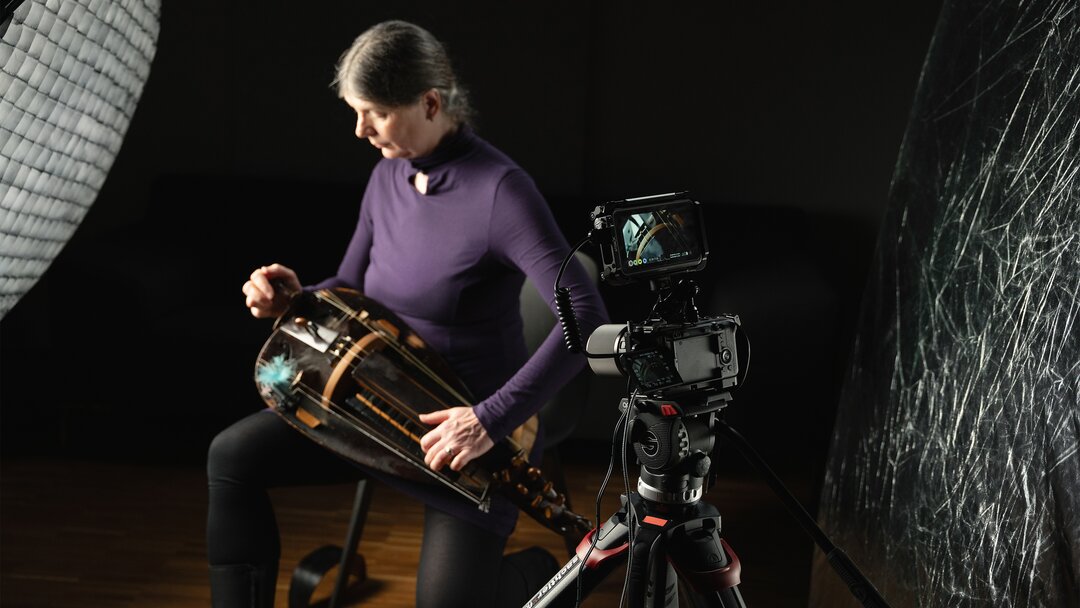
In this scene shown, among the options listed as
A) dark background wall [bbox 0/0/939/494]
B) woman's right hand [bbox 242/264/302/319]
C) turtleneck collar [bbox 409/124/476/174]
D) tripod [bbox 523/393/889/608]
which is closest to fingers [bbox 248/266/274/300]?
woman's right hand [bbox 242/264/302/319]

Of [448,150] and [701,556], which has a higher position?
[448,150]

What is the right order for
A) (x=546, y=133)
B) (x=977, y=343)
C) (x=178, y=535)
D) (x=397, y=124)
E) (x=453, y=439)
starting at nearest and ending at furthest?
(x=977, y=343) → (x=453, y=439) → (x=397, y=124) → (x=178, y=535) → (x=546, y=133)

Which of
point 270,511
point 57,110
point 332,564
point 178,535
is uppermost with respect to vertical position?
point 57,110

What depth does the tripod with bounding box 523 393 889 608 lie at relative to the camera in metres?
0.94

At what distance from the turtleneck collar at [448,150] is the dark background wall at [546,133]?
1388 millimetres

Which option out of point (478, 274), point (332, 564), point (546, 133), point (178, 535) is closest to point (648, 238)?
point (478, 274)

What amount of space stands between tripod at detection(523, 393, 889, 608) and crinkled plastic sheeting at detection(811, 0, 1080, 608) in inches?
8.8

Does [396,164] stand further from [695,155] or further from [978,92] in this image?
[695,155]

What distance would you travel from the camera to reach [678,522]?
0.98m

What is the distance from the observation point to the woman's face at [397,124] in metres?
1.48

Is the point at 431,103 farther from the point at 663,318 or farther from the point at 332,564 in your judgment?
the point at 332,564

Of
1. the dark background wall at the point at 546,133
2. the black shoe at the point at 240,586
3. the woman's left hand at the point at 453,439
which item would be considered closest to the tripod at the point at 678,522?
the woman's left hand at the point at 453,439

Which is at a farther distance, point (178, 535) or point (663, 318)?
point (178, 535)

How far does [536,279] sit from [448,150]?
256 millimetres
